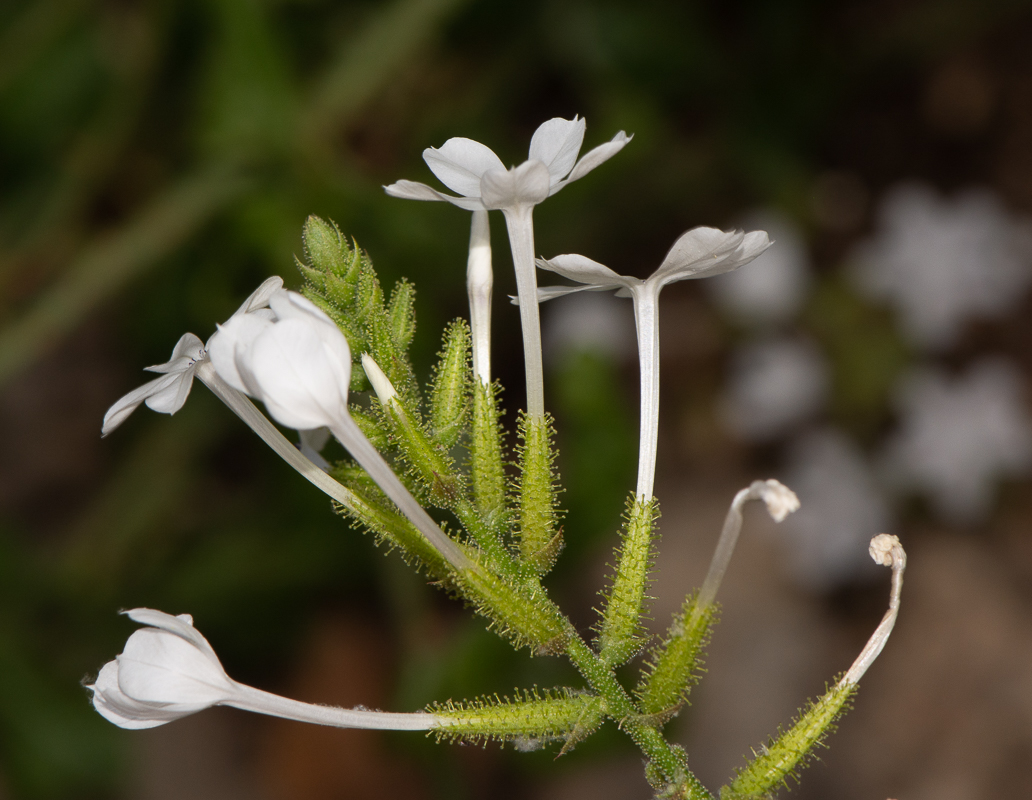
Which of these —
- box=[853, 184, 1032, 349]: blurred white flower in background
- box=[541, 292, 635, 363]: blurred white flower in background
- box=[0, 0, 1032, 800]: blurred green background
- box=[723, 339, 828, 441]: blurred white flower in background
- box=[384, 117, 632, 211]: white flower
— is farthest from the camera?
box=[541, 292, 635, 363]: blurred white flower in background

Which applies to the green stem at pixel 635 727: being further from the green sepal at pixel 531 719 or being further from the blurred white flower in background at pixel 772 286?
the blurred white flower in background at pixel 772 286

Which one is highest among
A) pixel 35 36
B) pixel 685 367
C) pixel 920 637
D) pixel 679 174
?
pixel 35 36

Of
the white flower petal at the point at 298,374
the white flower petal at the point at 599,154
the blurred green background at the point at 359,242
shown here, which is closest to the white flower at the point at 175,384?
the white flower petal at the point at 298,374

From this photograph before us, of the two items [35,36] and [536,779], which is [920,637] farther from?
[35,36]

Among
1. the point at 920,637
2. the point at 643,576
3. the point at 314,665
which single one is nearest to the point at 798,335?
the point at 920,637

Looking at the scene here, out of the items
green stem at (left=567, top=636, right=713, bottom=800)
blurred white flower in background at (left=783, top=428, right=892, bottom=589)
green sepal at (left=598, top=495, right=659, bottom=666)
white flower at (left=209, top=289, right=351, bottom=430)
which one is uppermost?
white flower at (left=209, top=289, right=351, bottom=430)

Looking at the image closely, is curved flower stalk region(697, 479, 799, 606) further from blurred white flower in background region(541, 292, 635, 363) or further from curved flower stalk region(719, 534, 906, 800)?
blurred white flower in background region(541, 292, 635, 363)

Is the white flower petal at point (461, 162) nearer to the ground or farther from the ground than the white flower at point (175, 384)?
farther from the ground

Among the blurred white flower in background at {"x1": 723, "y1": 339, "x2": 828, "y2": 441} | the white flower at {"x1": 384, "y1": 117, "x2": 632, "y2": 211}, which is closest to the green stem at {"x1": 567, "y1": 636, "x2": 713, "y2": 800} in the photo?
the white flower at {"x1": 384, "y1": 117, "x2": 632, "y2": 211}
